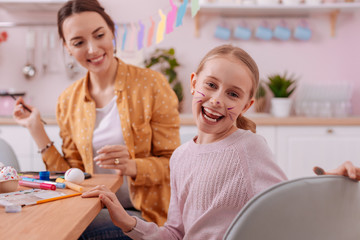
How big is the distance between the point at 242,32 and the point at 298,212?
8.78ft

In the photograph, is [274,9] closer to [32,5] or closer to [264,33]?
[264,33]

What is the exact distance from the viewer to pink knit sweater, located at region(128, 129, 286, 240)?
865mm

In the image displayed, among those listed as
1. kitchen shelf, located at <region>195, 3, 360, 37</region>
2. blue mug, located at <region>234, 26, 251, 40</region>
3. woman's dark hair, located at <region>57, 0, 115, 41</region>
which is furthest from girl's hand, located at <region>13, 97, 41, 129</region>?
blue mug, located at <region>234, 26, 251, 40</region>

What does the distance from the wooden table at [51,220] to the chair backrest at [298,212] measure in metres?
0.27

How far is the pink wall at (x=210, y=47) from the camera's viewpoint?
3.19 m

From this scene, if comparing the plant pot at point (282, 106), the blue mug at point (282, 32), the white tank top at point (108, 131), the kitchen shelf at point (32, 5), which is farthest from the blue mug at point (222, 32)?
the white tank top at point (108, 131)

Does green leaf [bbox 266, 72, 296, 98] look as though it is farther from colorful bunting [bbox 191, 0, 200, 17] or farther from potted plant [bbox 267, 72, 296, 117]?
colorful bunting [bbox 191, 0, 200, 17]

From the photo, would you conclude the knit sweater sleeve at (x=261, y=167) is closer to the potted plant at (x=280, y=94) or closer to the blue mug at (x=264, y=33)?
the potted plant at (x=280, y=94)

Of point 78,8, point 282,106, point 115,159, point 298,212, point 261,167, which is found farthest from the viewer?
point 282,106

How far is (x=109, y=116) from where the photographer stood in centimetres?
141

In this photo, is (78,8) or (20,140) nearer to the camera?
(78,8)

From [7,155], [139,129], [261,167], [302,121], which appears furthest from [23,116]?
[302,121]

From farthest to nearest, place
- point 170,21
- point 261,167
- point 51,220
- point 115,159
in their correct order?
point 170,21
point 115,159
point 261,167
point 51,220

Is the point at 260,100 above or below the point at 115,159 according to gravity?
below
